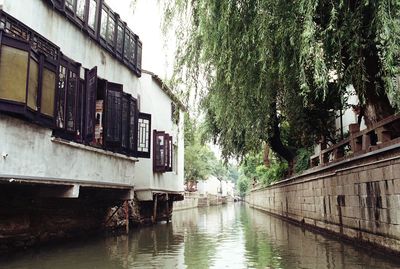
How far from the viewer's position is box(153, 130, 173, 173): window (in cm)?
1989

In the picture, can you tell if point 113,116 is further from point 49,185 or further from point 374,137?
point 374,137

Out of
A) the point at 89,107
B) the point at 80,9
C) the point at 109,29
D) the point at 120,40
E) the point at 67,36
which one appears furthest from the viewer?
the point at 120,40

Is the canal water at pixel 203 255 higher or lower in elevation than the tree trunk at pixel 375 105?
lower

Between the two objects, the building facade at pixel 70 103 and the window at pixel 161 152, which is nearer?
the building facade at pixel 70 103

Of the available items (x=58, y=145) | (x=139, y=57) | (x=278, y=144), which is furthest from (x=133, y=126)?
(x=278, y=144)

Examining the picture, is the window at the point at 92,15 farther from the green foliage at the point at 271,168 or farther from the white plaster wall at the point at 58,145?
the green foliage at the point at 271,168

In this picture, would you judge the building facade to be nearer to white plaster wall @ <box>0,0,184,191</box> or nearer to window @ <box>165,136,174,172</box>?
white plaster wall @ <box>0,0,184,191</box>

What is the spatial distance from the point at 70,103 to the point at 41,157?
1.93 metres

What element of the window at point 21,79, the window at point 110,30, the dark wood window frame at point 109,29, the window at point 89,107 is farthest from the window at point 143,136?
the window at point 21,79

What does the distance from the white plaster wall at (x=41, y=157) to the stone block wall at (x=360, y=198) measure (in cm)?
710

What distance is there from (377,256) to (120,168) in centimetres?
856

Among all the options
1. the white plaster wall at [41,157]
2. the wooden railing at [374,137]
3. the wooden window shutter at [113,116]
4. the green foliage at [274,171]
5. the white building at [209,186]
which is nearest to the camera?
the white plaster wall at [41,157]

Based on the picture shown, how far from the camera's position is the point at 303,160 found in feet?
69.9

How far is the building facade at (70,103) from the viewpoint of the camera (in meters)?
8.70
